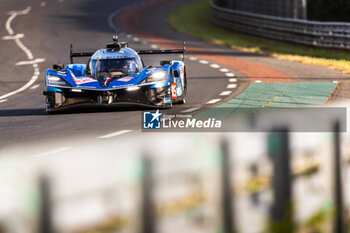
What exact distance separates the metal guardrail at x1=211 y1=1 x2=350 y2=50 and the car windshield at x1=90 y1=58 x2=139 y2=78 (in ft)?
45.9

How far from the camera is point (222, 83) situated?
Result: 21281 millimetres

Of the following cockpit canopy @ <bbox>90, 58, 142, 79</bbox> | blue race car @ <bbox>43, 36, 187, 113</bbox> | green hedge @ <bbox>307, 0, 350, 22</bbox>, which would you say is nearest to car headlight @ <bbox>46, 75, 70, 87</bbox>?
blue race car @ <bbox>43, 36, 187, 113</bbox>

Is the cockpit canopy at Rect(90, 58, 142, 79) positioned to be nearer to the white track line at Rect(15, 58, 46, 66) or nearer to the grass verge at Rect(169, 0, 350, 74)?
the grass verge at Rect(169, 0, 350, 74)

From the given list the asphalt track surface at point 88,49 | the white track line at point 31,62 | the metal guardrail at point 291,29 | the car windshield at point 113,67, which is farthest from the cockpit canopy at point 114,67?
the metal guardrail at point 291,29

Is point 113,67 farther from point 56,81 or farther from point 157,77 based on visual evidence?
point 56,81

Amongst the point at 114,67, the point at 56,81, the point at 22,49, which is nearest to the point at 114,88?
the point at 56,81

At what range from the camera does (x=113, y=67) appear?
1698cm

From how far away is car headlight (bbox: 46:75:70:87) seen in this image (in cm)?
1586

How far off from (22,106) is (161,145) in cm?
1386

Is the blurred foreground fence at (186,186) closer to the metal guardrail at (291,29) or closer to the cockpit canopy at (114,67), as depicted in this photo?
the cockpit canopy at (114,67)

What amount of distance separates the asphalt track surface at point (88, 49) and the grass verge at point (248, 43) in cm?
68

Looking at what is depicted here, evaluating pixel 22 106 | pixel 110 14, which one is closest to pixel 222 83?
pixel 22 106

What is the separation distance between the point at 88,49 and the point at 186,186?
1407 cm

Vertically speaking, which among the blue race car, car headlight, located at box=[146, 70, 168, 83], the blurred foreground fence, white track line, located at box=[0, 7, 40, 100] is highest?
the blurred foreground fence
